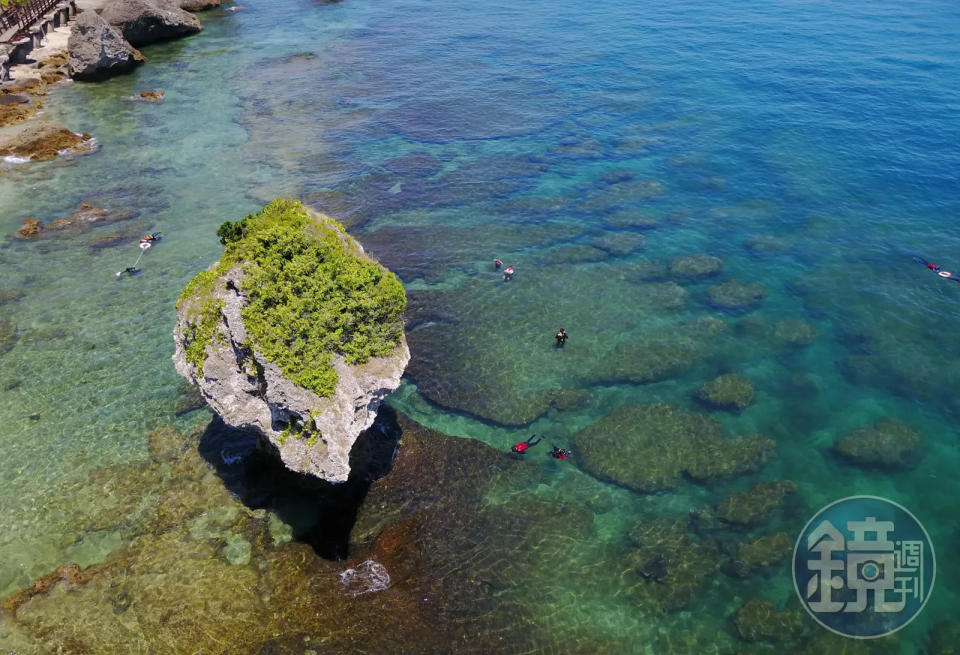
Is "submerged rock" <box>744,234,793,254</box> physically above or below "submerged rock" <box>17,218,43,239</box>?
above

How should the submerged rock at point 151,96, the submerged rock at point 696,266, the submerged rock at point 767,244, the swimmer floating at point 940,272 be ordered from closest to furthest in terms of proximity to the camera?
the swimmer floating at point 940,272 < the submerged rock at point 696,266 < the submerged rock at point 767,244 < the submerged rock at point 151,96

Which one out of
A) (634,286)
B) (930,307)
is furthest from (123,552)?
(930,307)

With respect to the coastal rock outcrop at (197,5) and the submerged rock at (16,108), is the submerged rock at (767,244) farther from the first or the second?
the coastal rock outcrop at (197,5)

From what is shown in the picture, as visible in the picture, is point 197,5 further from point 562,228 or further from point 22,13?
point 562,228

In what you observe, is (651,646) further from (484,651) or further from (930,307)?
(930,307)

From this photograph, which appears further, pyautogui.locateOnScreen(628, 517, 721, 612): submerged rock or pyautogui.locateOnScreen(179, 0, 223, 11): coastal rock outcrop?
pyautogui.locateOnScreen(179, 0, 223, 11): coastal rock outcrop

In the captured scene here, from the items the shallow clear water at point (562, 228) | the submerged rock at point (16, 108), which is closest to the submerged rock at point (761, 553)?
the shallow clear water at point (562, 228)

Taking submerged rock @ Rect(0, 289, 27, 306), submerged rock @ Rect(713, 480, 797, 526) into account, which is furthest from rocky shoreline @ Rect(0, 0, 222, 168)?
submerged rock @ Rect(713, 480, 797, 526)

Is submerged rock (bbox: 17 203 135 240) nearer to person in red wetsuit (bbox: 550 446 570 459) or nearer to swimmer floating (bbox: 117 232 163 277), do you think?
swimmer floating (bbox: 117 232 163 277)
